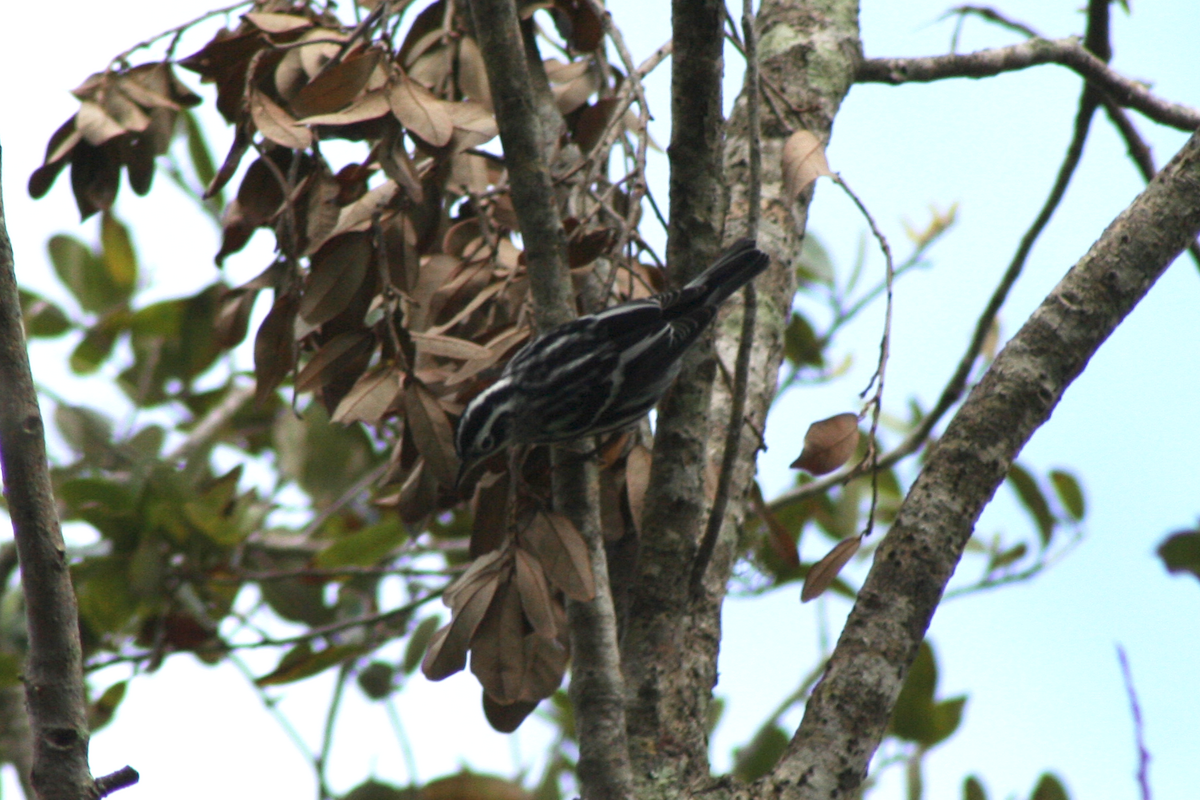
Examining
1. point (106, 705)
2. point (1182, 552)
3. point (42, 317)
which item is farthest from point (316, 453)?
point (1182, 552)

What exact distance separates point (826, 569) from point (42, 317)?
449 cm

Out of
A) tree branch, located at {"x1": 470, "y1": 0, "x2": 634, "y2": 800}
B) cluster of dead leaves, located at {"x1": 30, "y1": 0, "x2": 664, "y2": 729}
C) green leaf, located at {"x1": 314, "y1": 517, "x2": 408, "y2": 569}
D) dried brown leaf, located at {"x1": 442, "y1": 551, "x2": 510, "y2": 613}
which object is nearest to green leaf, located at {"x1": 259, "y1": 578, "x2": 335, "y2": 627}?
green leaf, located at {"x1": 314, "y1": 517, "x2": 408, "y2": 569}

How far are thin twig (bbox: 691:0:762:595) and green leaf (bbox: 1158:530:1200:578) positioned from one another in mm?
2498

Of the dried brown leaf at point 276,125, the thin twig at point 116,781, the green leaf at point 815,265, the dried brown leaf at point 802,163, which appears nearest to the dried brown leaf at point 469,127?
the dried brown leaf at point 276,125

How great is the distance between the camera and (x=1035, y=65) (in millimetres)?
4102

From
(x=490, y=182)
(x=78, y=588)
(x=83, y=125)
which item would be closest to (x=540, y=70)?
(x=490, y=182)

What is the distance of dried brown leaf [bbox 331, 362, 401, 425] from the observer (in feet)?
9.41

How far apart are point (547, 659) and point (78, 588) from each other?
9.24 feet

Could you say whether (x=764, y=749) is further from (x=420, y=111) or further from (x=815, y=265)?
(x=420, y=111)

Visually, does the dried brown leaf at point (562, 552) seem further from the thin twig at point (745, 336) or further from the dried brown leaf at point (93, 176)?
the dried brown leaf at point (93, 176)

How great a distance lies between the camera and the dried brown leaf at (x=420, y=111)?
8.89ft

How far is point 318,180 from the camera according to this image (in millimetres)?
2992

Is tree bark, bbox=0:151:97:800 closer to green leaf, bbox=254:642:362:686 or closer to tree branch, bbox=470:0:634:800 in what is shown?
tree branch, bbox=470:0:634:800

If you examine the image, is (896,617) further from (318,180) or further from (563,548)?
(318,180)
